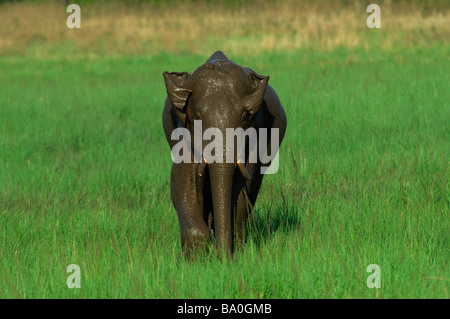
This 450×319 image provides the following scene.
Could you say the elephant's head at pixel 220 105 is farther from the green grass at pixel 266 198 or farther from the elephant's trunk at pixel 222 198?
the green grass at pixel 266 198

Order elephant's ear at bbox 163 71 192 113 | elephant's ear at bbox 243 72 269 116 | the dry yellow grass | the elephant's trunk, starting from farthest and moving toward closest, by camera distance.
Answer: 1. the dry yellow grass
2. elephant's ear at bbox 163 71 192 113
3. elephant's ear at bbox 243 72 269 116
4. the elephant's trunk

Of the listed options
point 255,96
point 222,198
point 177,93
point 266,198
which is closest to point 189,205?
point 222,198

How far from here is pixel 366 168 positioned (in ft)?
25.1

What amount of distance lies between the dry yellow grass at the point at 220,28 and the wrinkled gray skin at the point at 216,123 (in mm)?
14728

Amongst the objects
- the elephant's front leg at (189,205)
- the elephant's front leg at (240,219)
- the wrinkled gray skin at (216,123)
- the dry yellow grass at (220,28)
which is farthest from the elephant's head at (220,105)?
the dry yellow grass at (220,28)

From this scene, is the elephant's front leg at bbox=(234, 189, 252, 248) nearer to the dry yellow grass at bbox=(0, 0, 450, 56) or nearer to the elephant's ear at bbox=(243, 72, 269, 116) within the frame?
the elephant's ear at bbox=(243, 72, 269, 116)

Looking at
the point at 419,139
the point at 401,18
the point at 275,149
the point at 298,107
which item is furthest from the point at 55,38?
the point at 275,149

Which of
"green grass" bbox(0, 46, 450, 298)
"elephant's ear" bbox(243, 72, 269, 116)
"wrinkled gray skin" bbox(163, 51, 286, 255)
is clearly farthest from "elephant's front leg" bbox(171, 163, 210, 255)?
"elephant's ear" bbox(243, 72, 269, 116)

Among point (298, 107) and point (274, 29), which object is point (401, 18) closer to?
point (274, 29)

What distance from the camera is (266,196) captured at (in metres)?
Answer: 7.11

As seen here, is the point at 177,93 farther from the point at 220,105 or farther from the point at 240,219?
the point at 240,219

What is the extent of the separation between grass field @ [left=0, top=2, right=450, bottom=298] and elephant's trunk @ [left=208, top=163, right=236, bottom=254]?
0.48 ft

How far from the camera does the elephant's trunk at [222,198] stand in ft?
13.8

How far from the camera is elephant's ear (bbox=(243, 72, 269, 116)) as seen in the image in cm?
437
